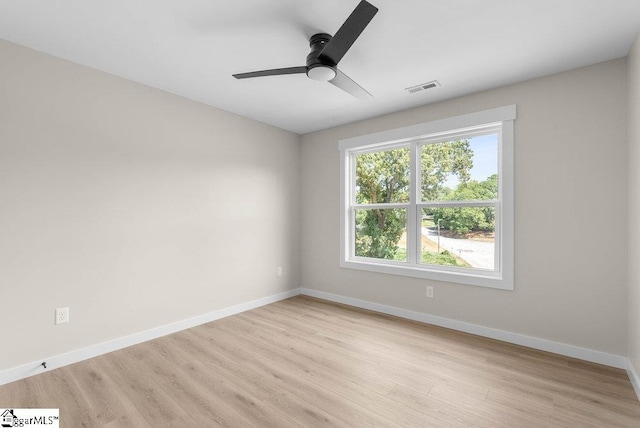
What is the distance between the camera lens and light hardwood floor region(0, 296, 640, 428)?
178cm

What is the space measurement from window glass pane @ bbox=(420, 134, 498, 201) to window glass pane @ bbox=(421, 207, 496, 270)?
17cm

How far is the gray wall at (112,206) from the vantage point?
7.29 feet

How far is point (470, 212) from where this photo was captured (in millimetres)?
3195

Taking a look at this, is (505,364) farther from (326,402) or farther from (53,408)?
(53,408)

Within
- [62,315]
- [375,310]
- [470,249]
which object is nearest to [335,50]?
[470,249]

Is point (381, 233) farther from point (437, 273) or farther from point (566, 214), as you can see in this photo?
point (566, 214)

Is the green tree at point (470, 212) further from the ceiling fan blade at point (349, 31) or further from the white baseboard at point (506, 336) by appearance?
the ceiling fan blade at point (349, 31)

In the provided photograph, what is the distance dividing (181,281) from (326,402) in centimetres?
205

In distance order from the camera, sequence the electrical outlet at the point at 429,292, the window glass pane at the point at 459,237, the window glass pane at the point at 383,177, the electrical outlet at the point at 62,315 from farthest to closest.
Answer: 1. the window glass pane at the point at 383,177
2. the electrical outlet at the point at 429,292
3. the window glass pane at the point at 459,237
4. the electrical outlet at the point at 62,315

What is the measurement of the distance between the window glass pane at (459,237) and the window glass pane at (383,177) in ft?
1.52

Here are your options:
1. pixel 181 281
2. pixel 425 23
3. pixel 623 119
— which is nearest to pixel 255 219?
pixel 181 281

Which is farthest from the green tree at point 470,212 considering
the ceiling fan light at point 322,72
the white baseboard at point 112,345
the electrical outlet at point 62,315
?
the electrical outlet at point 62,315

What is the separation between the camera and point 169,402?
6.33ft

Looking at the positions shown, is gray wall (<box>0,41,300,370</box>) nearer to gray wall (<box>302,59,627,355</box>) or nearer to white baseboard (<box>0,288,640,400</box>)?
white baseboard (<box>0,288,640,400</box>)
